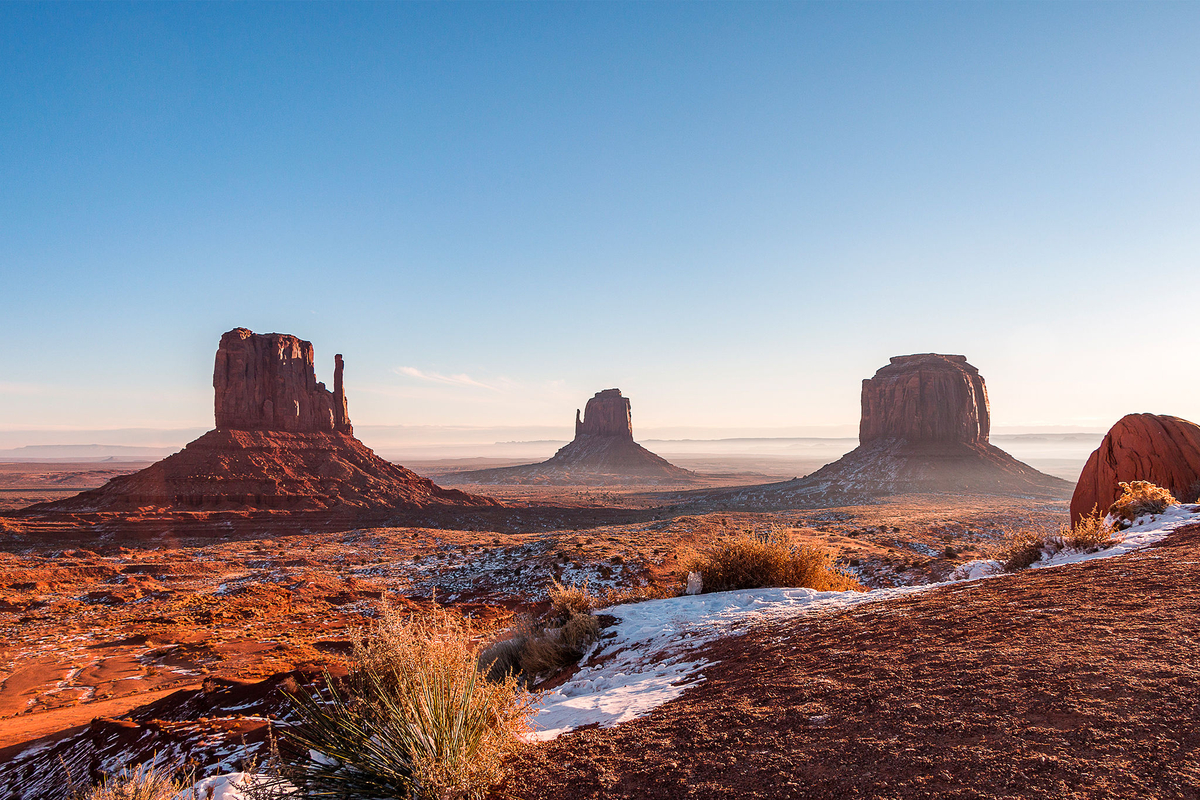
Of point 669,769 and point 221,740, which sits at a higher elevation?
point 669,769

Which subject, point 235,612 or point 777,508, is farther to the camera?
point 777,508

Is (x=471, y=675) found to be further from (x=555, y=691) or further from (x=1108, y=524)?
(x=1108, y=524)

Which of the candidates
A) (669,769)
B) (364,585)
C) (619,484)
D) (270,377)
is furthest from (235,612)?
(619,484)

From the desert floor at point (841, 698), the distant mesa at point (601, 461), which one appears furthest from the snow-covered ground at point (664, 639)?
the distant mesa at point (601, 461)

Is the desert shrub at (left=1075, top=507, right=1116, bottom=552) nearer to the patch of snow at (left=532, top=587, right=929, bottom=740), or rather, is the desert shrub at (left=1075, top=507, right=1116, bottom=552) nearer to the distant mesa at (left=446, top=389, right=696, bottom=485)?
the patch of snow at (left=532, top=587, right=929, bottom=740)

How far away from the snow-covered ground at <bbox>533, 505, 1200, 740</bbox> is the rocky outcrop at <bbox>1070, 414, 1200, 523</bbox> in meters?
4.18

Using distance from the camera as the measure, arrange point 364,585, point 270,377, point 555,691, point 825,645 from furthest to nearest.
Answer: point 270,377 → point 364,585 → point 555,691 → point 825,645

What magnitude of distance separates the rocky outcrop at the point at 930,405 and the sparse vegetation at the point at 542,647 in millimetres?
75161

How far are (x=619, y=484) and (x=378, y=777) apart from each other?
99.6 m

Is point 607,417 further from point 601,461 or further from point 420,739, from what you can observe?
point 420,739

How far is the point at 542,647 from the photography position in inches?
307

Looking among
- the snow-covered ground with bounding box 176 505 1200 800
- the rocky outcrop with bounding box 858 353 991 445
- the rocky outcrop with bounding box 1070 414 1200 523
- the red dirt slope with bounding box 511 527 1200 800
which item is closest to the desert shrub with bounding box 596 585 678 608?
the snow-covered ground with bounding box 176 505 1200 800

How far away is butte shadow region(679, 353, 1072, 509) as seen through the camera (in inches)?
2269

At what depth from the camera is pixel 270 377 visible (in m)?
52.8
